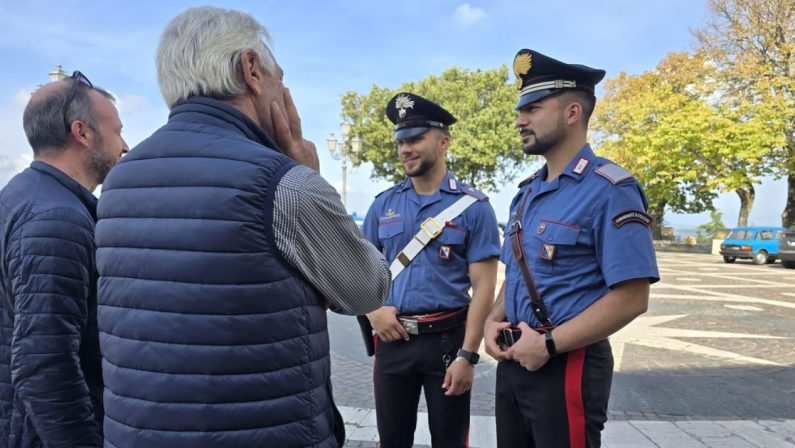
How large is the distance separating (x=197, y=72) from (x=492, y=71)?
36652 millimetres

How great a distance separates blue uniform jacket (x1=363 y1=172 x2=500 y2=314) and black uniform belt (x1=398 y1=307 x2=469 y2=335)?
3cm

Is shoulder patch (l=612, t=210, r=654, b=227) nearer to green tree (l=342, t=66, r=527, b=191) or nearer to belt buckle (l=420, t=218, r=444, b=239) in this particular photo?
belt buckle (l=420, t=218, r=444, b=239)

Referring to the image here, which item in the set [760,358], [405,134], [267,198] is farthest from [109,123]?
[760,358]

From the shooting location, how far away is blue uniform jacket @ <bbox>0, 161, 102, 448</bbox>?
1.79 meters

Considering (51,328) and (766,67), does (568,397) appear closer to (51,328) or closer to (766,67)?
(51,328)

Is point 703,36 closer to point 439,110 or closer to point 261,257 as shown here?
point 439,110

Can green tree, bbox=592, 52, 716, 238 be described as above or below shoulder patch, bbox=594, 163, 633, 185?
above

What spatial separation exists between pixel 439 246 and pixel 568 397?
1157 millimetres

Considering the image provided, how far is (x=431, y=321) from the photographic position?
2.91 m

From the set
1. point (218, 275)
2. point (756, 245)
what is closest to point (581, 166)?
point (218, 275)

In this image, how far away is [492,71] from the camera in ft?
119

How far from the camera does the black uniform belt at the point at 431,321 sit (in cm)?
291

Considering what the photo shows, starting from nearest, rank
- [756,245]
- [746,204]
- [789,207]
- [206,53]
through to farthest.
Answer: [206,53]
[756,245]
[789,207]
[746,204]

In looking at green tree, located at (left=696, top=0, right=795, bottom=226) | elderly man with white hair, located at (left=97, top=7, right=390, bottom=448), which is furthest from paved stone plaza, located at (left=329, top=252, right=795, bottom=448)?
green tree, located at (left=696, top=0, right=795, bottom=226)
